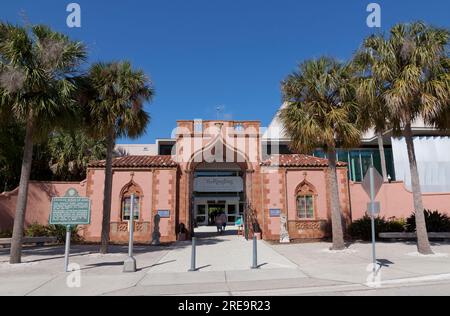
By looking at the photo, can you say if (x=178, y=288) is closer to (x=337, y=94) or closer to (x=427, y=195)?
(x=337, y=94)

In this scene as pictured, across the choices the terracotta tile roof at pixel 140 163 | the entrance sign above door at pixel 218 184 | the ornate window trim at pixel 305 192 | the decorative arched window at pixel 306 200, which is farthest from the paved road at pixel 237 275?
the entrance sign above door at pixel 218 184

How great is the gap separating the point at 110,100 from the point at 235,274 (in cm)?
887

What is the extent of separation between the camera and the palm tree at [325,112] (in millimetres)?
14680

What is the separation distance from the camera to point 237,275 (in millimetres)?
9820

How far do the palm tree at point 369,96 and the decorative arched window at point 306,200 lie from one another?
7281 mm

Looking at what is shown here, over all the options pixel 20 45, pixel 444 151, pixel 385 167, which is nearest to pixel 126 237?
pixel 20 45

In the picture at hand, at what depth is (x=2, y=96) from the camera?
1121 centimetres

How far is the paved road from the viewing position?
7895 millimetres

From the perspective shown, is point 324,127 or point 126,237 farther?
point 126,237

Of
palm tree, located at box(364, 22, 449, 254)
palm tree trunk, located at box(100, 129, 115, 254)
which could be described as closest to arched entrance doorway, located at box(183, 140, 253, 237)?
palm tree trunk, located at box(100, 129, 115, 254)

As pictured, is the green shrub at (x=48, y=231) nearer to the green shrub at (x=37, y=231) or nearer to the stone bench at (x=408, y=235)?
the green shrub at (x=37, y=231)

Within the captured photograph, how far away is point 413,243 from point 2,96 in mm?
18523

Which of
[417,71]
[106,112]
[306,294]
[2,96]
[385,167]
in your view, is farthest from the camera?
[385,167]

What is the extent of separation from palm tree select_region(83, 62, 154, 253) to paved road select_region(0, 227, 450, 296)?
344cm
